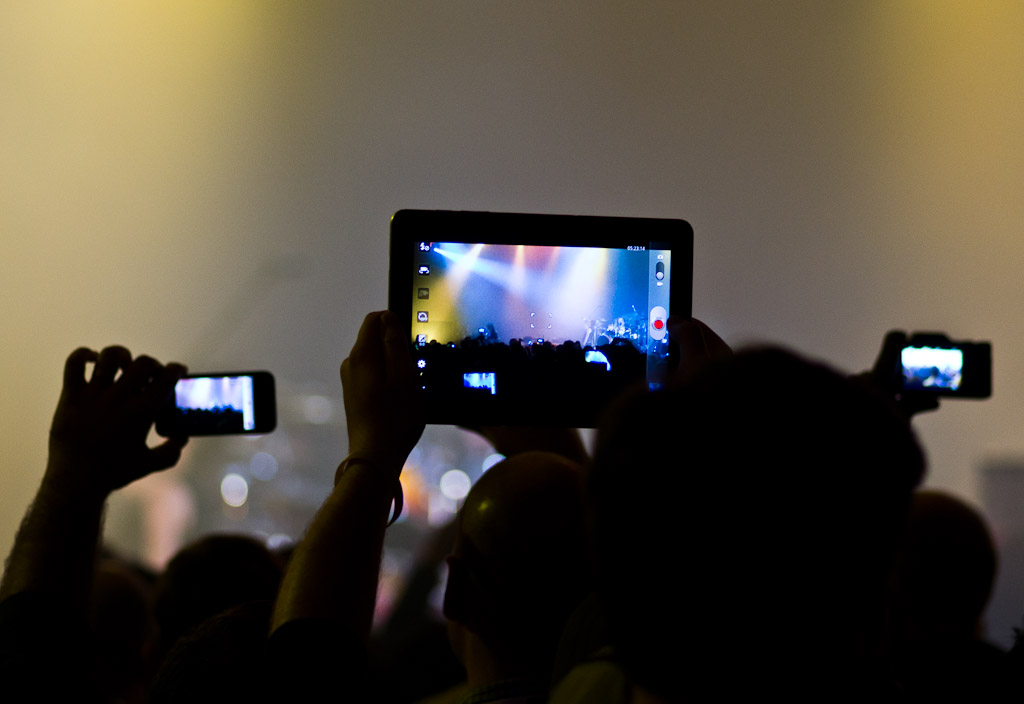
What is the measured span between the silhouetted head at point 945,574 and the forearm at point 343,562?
108 cm

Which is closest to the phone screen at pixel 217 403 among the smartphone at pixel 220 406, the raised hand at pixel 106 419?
the smartphone at pixel 220 406

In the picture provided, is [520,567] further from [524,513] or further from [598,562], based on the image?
[598,562]

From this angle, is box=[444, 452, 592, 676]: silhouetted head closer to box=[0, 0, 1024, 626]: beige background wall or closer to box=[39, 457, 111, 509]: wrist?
box=[39, 457, 111, 509]: wrist

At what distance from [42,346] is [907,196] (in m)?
2.32

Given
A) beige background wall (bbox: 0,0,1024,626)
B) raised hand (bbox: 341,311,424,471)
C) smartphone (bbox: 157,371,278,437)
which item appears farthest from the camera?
beige background wall (bbox: 0,0,1024,626)

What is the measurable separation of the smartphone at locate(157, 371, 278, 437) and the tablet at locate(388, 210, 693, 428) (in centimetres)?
43

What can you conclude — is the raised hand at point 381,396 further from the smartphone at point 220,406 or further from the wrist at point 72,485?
the smartphone at point 220,406

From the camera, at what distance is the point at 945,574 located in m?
1.59

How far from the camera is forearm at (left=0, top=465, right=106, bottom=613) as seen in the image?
1.01m

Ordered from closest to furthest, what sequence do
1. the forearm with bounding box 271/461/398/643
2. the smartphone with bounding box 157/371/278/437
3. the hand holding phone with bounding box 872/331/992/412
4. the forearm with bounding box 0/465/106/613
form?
1. the forearm with bounding box 271/461/398/643
2. the forearm with bounding box 0/465/106/613
3. the smartphone with bounding box 157/371/278/437
4. the hand holding phone with bounding box 872/331/992/412

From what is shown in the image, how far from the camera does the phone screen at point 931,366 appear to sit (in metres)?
1.55

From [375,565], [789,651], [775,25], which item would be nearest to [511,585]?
[375,565]

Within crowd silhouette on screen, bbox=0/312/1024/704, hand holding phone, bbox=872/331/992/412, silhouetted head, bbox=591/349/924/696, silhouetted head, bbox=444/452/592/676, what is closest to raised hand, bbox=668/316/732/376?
crowd silhouette on screen, bbox=0/312/1024/704

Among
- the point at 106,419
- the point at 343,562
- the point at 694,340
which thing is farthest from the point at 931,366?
the point at 106,419
